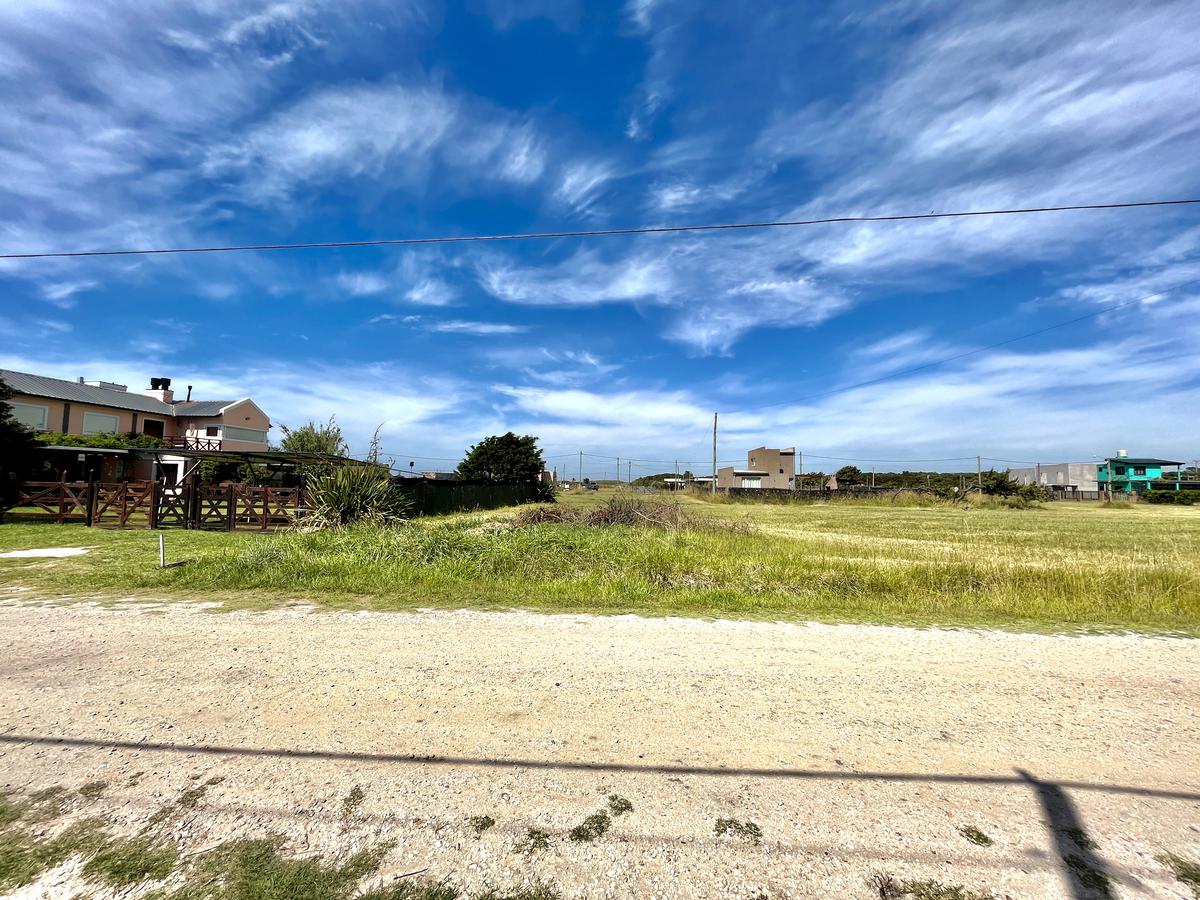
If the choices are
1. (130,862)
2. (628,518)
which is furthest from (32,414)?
(130,862)

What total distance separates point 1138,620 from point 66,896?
10150mm

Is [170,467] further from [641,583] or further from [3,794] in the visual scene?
[3,794]

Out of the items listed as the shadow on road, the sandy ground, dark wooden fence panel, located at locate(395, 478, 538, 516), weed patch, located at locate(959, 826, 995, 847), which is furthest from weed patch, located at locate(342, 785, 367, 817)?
dark wooden fence panel, located at locate(395, 478, 538, 516)

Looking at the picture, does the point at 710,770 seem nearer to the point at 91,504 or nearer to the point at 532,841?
the point at 532,841

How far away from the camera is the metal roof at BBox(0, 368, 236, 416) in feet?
111

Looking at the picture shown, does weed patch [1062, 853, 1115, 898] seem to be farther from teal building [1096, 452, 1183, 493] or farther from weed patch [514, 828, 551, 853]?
teal building [1096, 452, 1183, 493]

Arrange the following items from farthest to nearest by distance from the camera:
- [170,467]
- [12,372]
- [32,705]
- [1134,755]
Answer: [12,372]
[170,467]
[32,705]
[1134,755]

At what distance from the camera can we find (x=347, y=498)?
48.0 feet

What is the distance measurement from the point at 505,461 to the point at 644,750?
136ft

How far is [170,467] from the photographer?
20.4 meters

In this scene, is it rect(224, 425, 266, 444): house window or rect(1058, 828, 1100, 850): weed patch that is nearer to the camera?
rect(1058, 828, 1100, 850): weed patch

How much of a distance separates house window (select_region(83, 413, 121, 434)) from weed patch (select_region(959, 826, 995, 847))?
157 feet

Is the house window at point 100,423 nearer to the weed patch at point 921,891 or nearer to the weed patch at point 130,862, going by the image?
the weed patch at point 130,862

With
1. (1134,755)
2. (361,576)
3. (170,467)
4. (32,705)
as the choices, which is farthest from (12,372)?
(1134,755)
